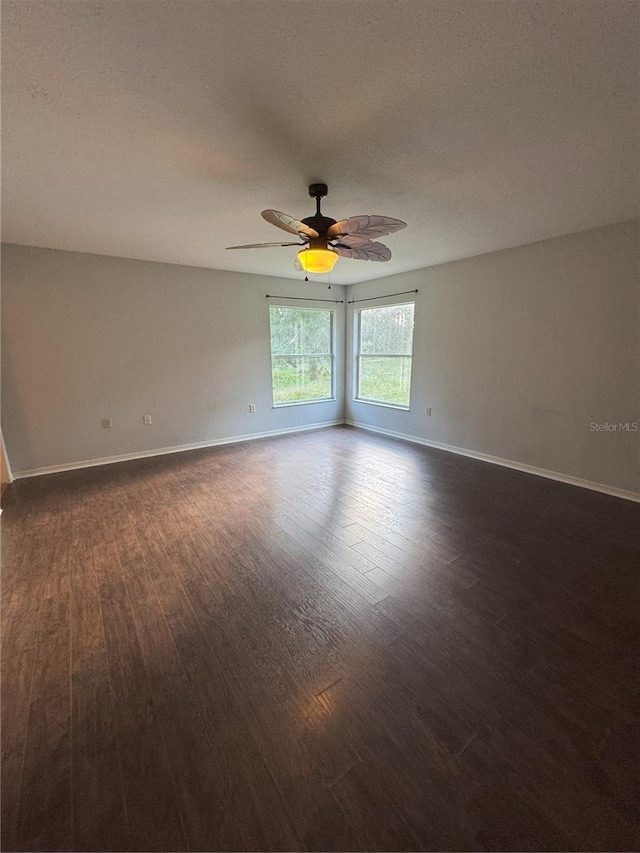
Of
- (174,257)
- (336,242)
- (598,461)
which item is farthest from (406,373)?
(174,257)

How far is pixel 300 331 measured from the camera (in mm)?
5543

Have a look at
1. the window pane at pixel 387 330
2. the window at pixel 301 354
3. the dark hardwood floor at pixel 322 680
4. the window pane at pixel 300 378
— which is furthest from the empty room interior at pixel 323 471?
the window pane at pixel 300 378

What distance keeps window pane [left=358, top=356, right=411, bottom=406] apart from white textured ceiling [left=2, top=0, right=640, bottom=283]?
252cm

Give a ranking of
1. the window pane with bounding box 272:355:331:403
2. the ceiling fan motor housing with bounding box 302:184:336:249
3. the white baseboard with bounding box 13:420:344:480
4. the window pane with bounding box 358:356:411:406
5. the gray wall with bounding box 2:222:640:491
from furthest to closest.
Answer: the window pane with bounding box 272:355:331:403 → the window pane with bounding box 358:356:411:406 → the white baseboard with bounding box 13:420:344:480 → the gray wall with bounding box 2:222:640:491 → the ceiling fan motor housing with bounding box 302:184:336:249

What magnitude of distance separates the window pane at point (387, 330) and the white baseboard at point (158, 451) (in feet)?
5.29

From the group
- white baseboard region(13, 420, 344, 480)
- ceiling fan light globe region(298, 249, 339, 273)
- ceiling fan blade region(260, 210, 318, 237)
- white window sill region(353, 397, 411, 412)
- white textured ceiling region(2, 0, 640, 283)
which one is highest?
white textured ceiling region(2, 0, 640, 283)

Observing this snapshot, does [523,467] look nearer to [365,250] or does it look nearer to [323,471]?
[323,471]

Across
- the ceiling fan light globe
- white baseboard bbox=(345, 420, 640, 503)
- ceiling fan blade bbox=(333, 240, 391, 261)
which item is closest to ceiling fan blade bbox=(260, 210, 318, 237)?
the ceiling fan light globe

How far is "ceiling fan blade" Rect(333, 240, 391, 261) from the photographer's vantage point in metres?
2.39

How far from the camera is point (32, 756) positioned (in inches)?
45.3

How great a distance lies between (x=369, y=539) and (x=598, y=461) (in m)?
2.56

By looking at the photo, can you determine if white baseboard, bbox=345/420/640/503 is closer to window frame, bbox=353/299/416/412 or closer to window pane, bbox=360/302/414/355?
window frame, bbox=353/299/416/412

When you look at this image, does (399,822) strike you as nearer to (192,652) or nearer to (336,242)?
(192,652)

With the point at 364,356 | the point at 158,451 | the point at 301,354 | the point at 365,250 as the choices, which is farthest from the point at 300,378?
the point at 365,250
